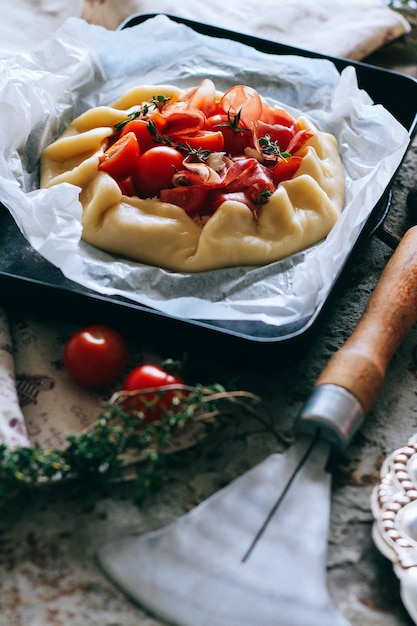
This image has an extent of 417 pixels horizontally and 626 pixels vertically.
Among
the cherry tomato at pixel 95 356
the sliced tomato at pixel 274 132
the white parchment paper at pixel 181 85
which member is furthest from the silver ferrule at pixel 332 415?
the sliced tomato at pixel 274 132

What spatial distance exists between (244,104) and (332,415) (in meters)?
0.82

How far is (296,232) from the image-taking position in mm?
1534

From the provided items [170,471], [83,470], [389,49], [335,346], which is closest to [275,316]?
[335,346]

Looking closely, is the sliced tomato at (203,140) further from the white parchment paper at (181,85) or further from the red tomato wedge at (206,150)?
the white parchment paper at (181,85)

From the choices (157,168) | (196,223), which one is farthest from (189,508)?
(157,168)

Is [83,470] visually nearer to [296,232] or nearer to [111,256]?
[111,256]

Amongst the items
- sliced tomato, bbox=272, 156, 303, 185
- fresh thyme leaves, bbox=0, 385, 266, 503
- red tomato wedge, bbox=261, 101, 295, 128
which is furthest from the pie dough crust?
fresh thyme leaves, bbox=0, 385, 266, 503

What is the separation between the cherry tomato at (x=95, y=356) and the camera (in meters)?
1.35

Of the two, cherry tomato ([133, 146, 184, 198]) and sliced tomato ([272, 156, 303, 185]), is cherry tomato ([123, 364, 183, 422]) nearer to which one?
cherry tomato ([133, 146, 184, 198])

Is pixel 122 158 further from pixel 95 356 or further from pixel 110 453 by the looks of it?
pixel 110 453

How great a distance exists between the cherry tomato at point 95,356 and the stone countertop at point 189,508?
0.18 metres

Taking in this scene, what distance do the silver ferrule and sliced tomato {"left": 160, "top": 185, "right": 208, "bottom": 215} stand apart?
524 mm

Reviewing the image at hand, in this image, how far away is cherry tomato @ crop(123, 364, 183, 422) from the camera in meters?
1.24

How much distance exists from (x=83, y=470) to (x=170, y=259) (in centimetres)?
50
